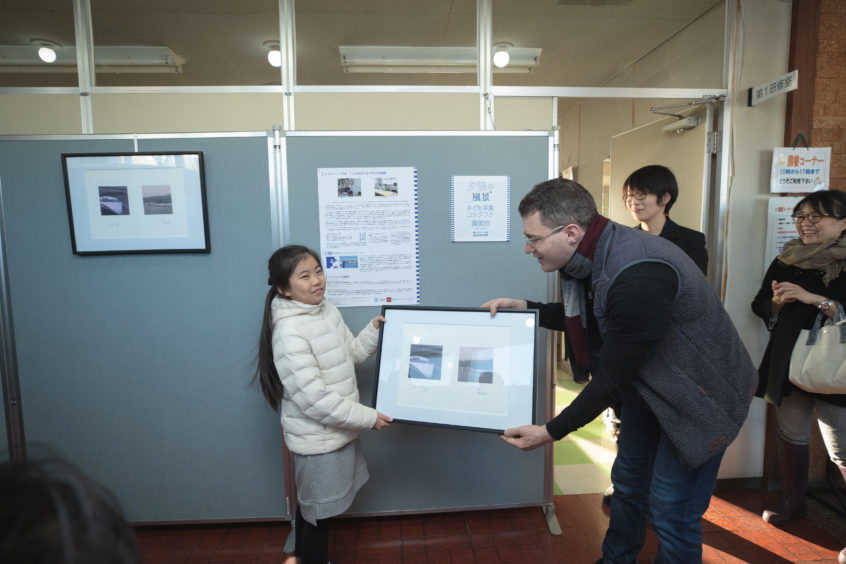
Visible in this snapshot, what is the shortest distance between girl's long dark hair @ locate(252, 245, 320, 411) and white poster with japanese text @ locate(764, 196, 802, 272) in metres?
2.59

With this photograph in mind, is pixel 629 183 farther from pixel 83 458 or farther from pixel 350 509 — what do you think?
pixel 83 458

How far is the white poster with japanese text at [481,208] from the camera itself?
216 centimetres

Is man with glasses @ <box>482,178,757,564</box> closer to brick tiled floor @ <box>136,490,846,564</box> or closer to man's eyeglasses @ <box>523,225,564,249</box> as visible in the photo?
man's eyeglasses @ <box>523,225,564,249</box>

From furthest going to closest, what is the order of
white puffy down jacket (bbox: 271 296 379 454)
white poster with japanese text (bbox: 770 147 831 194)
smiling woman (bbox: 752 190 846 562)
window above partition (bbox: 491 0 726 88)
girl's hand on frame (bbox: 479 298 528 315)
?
window above partition (bbox: 491 0 726 88)
white poster with japanese text (bbox: 770 147 831 194)
smiling woman (bbox: 752 190 846 562)
girl's hand on frame (bbox: 479 298 528 315)
white puffy down jacket (bbox: 271 296 379 454)

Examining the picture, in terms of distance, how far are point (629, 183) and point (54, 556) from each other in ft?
8.49

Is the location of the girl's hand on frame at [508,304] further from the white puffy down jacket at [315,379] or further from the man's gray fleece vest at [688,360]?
the white puffy down jacket at [315,379]

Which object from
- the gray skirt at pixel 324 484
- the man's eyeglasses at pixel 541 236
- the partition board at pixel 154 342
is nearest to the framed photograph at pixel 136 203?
the partition board at pixel 154 342

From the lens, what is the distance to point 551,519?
2.34m

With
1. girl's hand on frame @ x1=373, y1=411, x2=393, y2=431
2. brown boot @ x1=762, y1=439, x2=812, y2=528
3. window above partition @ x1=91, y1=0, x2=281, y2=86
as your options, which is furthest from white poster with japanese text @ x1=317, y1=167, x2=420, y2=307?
brown boot @ x1=762, y1=439, x2=812, y2=528

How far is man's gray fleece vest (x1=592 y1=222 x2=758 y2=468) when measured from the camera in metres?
1.36

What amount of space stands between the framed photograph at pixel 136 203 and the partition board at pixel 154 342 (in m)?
0.06

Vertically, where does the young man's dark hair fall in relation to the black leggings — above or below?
above

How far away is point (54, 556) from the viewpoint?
15.7 inches

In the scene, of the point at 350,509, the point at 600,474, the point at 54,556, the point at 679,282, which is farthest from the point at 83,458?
the point at 600,474
